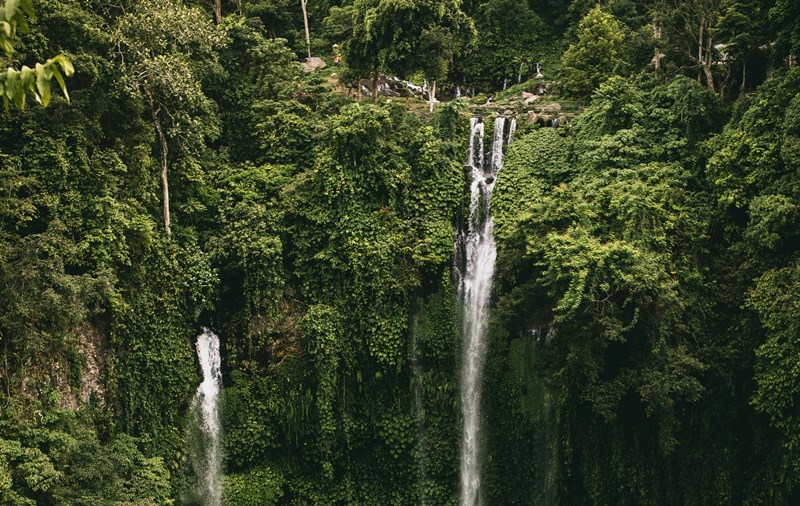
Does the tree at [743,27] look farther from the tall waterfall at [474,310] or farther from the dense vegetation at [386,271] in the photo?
the tall waterfall at [474,310]

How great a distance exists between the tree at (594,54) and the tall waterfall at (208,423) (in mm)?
12904

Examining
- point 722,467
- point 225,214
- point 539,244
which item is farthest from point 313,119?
point 722,467

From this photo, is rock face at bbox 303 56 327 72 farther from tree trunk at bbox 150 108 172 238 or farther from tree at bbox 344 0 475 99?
tree trunk at bbox 150 108 172 238

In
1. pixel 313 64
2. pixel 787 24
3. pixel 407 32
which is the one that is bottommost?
pixel 787 24

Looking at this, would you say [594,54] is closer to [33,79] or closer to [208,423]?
[208,423]

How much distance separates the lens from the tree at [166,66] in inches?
635

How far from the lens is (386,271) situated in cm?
1756

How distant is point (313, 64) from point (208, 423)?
42.6 ft

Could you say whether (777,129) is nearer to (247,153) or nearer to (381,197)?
(381,197)

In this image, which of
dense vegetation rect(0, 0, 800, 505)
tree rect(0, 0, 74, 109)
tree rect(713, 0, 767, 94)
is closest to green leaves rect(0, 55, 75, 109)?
tree rect(0, 0, 74, 109)

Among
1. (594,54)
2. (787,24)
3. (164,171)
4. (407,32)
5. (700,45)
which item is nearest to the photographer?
(787,24)

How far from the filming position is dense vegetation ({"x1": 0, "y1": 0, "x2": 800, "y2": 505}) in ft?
48.0

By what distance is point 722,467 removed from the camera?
15.7 meters

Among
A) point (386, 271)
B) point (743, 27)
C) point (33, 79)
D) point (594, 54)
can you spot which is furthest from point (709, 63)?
point (33, 79)
